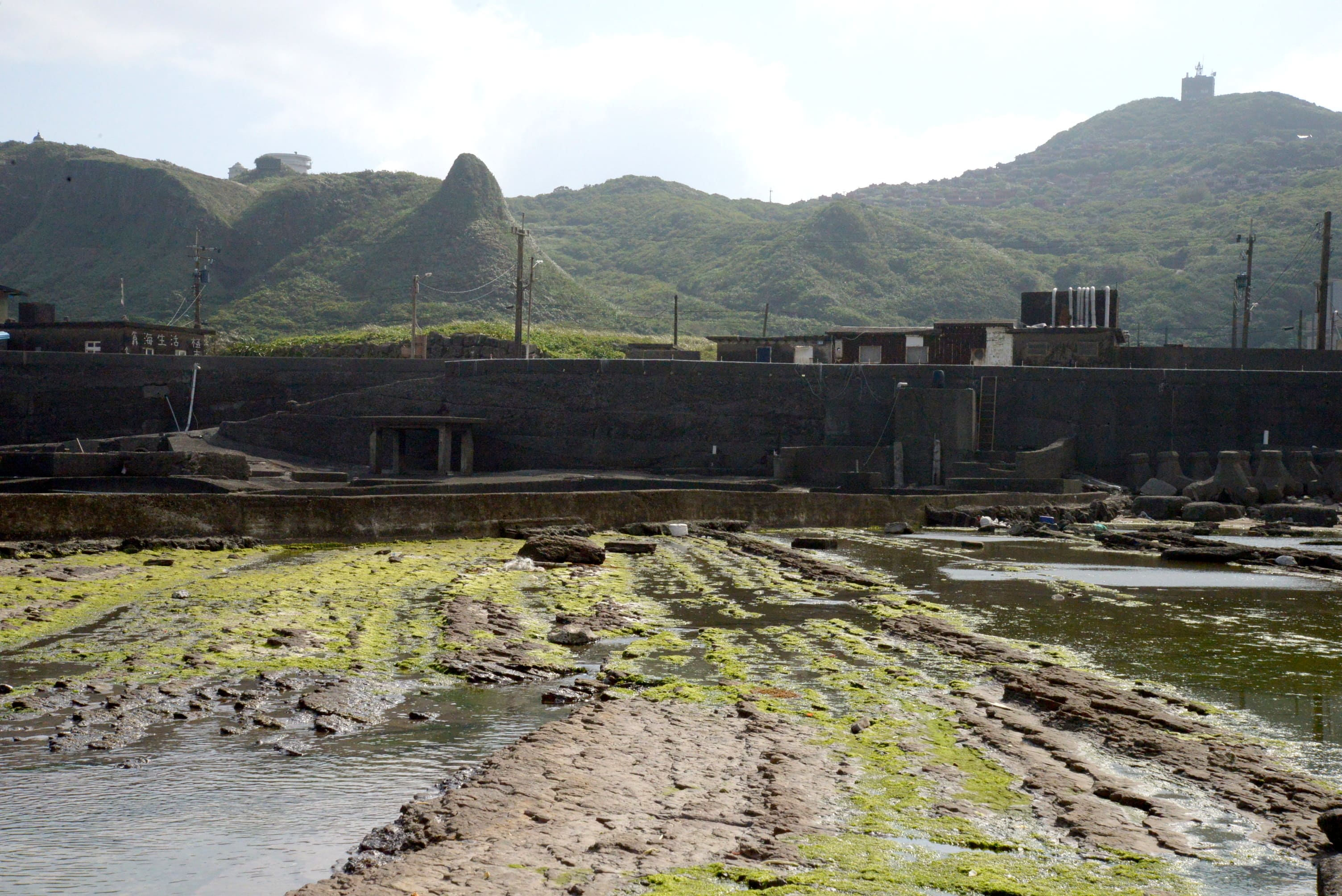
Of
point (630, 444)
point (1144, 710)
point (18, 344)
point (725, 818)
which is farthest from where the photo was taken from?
point (18, 344)

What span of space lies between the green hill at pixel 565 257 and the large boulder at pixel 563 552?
235 ft

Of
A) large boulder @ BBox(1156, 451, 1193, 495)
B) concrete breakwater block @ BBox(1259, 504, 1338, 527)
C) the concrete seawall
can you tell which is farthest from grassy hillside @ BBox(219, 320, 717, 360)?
concrete breakwater block @ BBox(1259, 504, 1338, 527)

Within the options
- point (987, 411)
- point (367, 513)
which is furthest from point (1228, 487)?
point (367, 513)

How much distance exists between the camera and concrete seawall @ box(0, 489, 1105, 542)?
1581 centimetres

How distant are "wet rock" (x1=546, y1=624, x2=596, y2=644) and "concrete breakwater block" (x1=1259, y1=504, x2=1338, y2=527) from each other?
22413 mm

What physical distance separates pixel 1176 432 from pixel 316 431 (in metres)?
28.9

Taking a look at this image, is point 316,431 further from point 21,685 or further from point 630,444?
point 21,685

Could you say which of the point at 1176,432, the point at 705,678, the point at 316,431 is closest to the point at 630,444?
the point at 316,431

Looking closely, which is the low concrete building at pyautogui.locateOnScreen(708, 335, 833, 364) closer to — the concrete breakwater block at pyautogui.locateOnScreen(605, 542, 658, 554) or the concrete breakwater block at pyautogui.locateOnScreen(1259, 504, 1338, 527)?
the concrete breakwater block at pyautogui.locateOnScreen(1259, 504, 1338, 527)

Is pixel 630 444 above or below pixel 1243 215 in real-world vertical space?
below

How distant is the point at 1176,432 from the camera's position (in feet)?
119

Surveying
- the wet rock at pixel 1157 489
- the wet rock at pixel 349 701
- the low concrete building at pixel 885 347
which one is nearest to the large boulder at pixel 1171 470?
the wet rock at pixel 1157 489

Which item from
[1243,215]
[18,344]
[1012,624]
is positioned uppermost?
[1243,215]

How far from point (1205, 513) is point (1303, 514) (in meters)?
2.19
